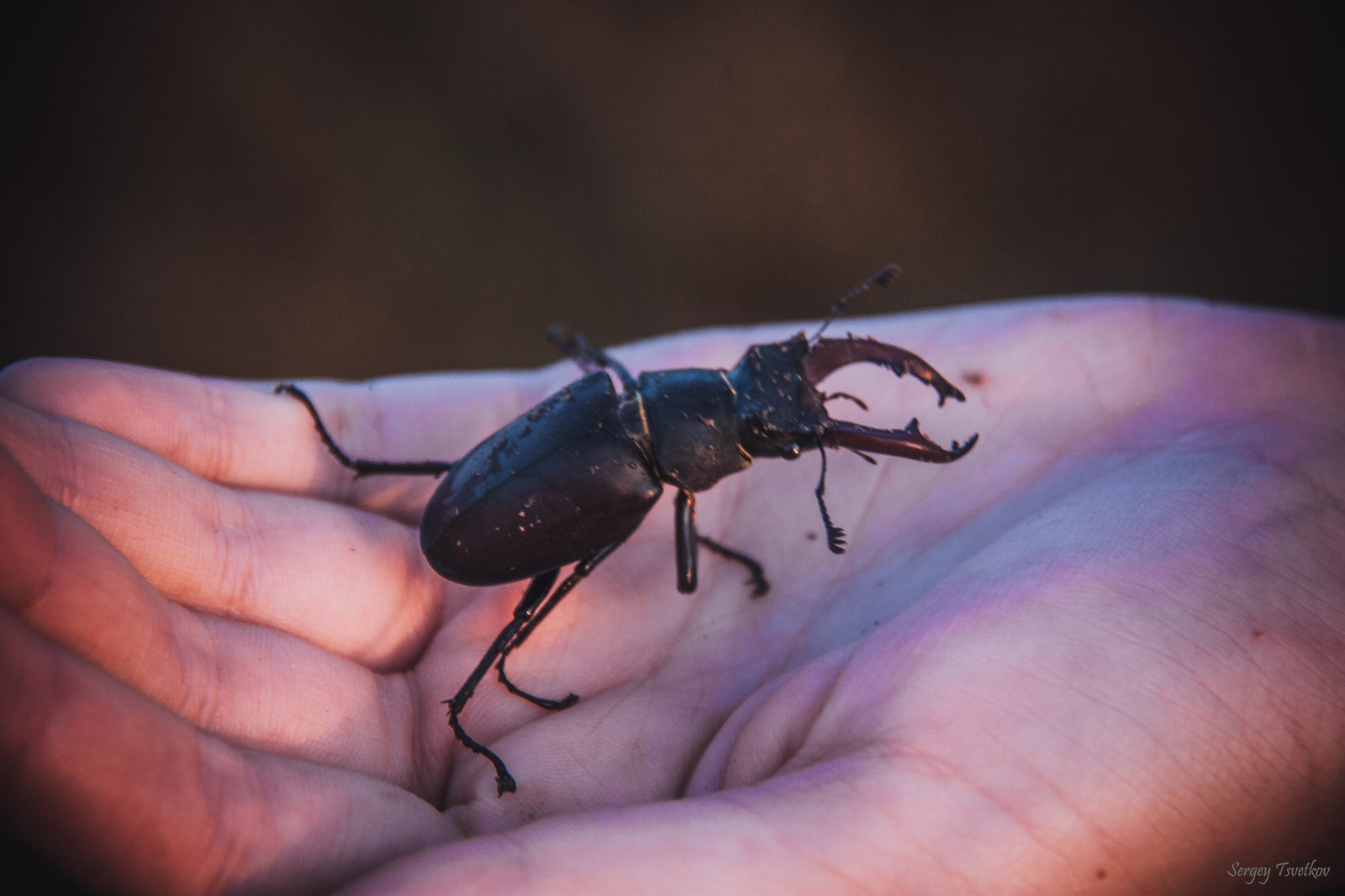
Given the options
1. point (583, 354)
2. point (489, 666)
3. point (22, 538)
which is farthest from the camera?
point (583, 354)

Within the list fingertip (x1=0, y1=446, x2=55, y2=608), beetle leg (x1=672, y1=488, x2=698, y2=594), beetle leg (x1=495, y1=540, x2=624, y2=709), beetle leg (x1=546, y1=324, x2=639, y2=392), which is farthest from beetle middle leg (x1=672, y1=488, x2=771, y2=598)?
fingertip (x1=0, y1=446, x2=55, y2=608)

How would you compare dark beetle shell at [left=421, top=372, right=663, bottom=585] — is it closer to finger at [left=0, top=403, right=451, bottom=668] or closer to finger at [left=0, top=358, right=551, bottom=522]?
finger at [left=0, top=403, right=451, bottom=668]

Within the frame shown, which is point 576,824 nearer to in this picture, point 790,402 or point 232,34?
point 790,402

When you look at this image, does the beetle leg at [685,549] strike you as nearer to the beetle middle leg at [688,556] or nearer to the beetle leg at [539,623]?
the beetle middle leg at [688,556]

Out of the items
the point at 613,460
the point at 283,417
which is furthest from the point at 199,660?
the point at 613,460

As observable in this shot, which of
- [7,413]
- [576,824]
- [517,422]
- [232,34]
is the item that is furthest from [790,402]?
[232,34]

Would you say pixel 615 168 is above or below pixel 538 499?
above

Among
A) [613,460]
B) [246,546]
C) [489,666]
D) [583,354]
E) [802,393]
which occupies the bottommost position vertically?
[489,666]

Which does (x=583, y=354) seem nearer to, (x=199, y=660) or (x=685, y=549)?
(x=685, y=549)
